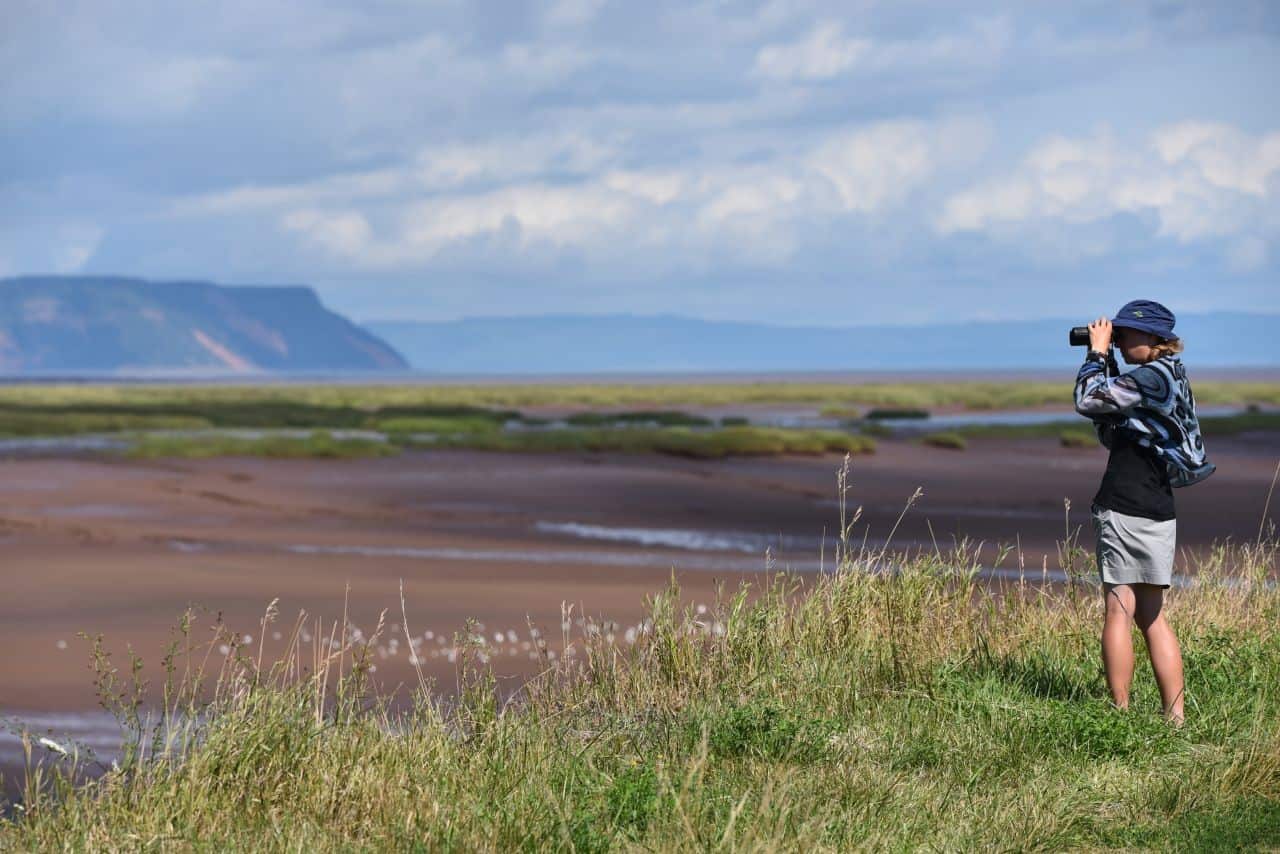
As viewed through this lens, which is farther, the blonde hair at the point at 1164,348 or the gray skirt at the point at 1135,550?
the blonde hair at the point at 1164,348

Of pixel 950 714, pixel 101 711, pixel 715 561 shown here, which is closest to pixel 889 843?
pixel 950 714

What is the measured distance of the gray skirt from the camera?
289 inches

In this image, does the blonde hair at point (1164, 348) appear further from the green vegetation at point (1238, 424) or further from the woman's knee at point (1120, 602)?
the green vegetation at point (1238, 424)

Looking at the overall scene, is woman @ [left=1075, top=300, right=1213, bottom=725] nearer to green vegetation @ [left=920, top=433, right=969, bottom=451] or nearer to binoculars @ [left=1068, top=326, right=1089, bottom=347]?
binoculars @ [left=1068, top=326, right=1089, bottom=347]

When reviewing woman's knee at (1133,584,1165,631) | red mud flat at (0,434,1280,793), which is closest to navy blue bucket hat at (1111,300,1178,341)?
woman's knee at (1133,584,1165,631)

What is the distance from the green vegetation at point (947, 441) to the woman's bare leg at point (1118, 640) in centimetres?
4014

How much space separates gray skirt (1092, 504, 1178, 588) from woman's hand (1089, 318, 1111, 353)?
0.81 m

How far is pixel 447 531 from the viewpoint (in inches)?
1008

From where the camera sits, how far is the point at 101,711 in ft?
38.3

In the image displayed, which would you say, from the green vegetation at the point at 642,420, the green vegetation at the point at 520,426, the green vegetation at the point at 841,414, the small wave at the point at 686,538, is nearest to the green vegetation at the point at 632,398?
the green vegetation at the point at 520,426

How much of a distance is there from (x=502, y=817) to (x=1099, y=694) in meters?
3.76

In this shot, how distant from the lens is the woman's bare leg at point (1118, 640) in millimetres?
7441

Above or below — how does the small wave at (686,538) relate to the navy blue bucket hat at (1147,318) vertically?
below

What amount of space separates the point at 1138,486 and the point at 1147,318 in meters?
0.86
